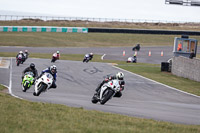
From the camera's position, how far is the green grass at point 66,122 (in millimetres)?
9297

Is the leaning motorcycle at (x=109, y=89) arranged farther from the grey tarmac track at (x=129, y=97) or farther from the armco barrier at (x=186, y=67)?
the armco barrier at (x=186, y=67)

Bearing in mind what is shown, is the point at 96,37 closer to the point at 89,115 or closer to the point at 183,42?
the point at 183,42

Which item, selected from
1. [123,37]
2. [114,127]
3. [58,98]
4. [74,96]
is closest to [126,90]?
[74,96]

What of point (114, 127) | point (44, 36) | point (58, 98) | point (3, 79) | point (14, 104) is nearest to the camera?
point (114, 127)

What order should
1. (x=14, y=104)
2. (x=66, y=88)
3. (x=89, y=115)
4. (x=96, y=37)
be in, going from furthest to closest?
(x=96, y=37)
(x=66, y=88)
(x=14, y=104)
(x=89, y=115)

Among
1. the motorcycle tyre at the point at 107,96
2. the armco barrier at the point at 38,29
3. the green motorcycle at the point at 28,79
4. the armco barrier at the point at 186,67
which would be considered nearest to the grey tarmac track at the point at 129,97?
the motorcycle tyre at the point at 107,96

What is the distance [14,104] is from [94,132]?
4567 mm

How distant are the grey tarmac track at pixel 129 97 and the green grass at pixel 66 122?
7.34 feet

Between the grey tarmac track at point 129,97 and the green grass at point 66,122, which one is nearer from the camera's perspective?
the green grass at point 66,122

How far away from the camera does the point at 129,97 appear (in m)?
19.8

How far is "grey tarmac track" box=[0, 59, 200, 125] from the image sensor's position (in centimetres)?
1448

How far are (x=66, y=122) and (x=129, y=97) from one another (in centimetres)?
984

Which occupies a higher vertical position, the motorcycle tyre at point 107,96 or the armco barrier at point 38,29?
the armco barrier at point 38,29

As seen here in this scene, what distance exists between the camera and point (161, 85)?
2625 cm
